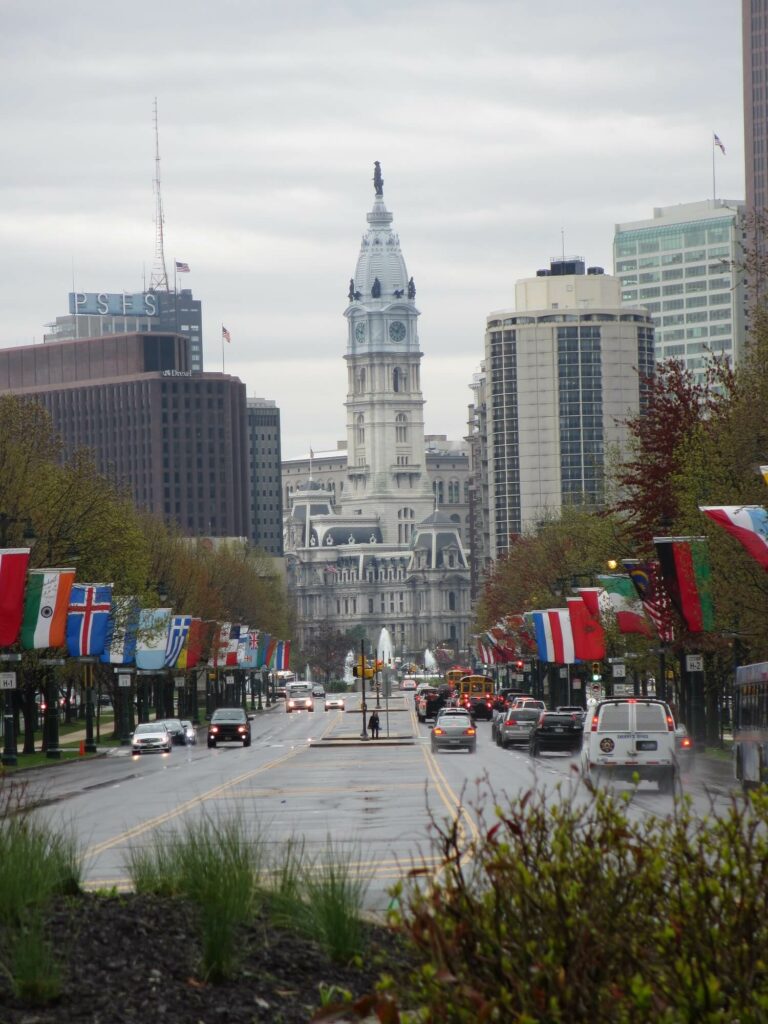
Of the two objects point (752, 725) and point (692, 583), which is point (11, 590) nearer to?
point (692, 583)

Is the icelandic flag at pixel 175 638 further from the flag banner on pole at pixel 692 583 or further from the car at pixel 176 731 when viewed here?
the flag banner on pole at pixel 692 583

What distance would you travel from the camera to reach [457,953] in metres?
8.83

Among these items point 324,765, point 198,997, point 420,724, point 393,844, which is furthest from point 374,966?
point 420,724

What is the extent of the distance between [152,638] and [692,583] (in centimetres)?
2954

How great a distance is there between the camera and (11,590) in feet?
164

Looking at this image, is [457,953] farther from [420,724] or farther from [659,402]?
[420,724]

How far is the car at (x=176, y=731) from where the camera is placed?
81688 millimetres

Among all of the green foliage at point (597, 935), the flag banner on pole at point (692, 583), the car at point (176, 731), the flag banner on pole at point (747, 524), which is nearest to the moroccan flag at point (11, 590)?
the flag banner on pole at point (692, 583)

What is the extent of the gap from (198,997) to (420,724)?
9981cm

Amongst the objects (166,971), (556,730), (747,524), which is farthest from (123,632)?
(166,971)

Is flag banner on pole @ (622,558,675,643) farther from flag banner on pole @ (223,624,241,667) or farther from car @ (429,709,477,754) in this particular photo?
flag banner on pole @ (223,624,241,667)

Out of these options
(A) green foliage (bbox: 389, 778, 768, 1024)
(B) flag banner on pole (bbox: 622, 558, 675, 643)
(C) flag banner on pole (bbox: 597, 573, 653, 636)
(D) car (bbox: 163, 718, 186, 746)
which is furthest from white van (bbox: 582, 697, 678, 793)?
(D) car (bbox: 163, 718, 186, 746)

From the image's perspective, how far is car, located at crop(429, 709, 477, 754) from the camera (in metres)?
65.8

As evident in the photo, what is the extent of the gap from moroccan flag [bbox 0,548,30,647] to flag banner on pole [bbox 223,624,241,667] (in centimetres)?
5691
